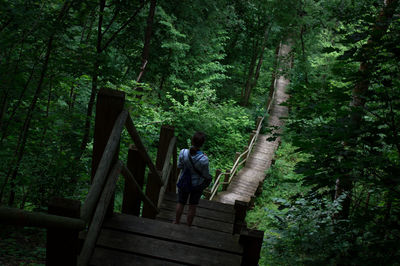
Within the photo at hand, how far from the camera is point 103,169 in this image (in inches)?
83.2

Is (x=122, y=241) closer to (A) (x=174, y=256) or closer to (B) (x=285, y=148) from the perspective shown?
(A) (x=174, y=256)

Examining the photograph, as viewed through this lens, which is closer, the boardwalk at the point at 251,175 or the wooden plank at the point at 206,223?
the wooden plank at the point at 206,223

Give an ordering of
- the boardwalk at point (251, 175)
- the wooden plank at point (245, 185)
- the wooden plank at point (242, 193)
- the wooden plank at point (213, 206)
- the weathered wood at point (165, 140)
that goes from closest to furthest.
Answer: the weathered wood at point (165, 140)
the wooden plank at point (213, 206)
the boardwalk at point (251, 175)
the wooden plank at point (242, 193)
the wooden plank at point (245, 185)

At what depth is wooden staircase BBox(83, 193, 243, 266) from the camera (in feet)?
7.70

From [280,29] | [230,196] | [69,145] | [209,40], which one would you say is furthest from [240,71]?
[69,145]

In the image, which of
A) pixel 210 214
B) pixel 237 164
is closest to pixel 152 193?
A: pixel 210 214

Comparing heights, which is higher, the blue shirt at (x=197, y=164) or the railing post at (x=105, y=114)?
the railing post at (x=105, y=114)

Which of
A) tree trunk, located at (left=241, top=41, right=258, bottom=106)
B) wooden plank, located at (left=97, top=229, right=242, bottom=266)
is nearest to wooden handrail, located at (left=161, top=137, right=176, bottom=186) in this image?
wooden plank, located at (left=97, top=229, right=242, bottom=266)

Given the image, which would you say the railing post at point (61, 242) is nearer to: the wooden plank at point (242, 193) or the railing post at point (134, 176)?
the railing post at point (134, 176)

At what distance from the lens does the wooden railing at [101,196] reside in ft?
4.27

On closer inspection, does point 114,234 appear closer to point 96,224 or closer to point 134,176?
point 96,224

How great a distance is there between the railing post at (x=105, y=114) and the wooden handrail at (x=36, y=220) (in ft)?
3.67

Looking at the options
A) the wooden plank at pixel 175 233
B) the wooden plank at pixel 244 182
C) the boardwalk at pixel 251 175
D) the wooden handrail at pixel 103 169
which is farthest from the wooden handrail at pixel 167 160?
the wooden plank at pixel 244 182

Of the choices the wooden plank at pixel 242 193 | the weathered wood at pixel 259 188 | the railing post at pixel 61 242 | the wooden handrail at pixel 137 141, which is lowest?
the wooden plank at pixel 242 193
